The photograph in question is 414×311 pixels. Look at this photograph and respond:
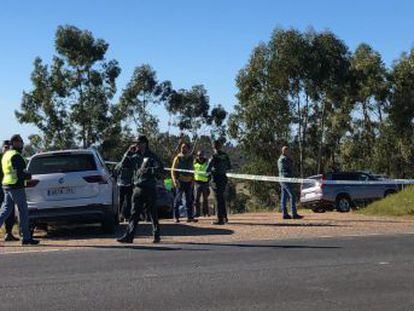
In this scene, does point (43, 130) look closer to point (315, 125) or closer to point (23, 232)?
point (315, 125)

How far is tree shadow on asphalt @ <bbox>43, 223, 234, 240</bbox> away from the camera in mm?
13633

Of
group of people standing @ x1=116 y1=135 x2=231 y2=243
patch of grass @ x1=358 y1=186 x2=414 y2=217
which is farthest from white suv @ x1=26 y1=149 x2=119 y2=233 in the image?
patch of grass @ x1=358 y1=186 x2=414 y2=217

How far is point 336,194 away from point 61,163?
14.7 metres

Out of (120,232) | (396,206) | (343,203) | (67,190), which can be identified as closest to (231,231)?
(120,232)

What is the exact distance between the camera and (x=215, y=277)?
28.3 ft

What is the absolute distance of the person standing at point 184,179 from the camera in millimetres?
16359

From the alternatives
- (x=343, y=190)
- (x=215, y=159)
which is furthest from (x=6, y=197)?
(x=343, y=190)

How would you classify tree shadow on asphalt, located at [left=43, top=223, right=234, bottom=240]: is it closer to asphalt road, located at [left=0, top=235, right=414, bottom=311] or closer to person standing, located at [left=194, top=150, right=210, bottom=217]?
person standing, located at [left=194, top=150, right=210, bottom=217]

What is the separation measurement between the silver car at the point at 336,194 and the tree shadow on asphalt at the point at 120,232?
11.2 metres

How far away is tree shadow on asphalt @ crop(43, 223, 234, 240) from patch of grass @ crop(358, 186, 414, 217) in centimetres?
561

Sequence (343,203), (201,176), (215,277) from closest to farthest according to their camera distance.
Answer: (215,277) < (201,176) < (343,203)

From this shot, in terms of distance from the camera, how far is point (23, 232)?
12227 mm

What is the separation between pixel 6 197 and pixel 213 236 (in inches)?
150

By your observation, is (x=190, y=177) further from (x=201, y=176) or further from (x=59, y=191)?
(x=59, y=191)
